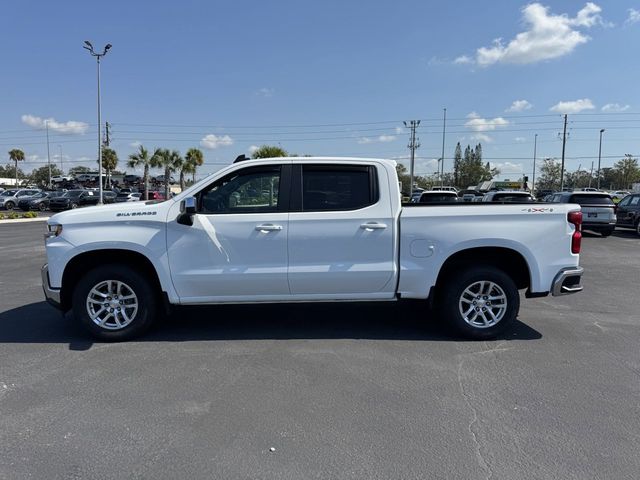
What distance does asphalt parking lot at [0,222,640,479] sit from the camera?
3043 mm

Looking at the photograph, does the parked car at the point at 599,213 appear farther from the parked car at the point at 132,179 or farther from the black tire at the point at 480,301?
the parked car at the point at 132,179

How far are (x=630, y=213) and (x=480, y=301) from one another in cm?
1679

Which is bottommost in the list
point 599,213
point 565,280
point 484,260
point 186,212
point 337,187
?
point 565,280

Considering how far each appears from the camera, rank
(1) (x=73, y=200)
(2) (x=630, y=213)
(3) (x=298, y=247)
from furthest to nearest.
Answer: (1) (x=73, y=200) < (2) (x=630, y=213) < (3) (x=298, y=247)

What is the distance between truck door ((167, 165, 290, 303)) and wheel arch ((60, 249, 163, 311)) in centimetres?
38

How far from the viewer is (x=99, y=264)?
529 centimetres

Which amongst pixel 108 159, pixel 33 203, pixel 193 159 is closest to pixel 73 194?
pixel 33 203

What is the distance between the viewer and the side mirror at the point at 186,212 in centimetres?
499

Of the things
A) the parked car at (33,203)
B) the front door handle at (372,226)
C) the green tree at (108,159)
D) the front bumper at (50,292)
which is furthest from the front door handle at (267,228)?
the green tree at (108,159)

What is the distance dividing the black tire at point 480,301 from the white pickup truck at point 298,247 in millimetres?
12

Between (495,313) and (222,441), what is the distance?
3.40m

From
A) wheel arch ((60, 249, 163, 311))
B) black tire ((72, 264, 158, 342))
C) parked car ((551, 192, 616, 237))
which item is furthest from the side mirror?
parked car ((551, 192, 616, 237))

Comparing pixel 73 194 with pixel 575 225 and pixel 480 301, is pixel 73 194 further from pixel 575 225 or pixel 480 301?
pixel 575 225

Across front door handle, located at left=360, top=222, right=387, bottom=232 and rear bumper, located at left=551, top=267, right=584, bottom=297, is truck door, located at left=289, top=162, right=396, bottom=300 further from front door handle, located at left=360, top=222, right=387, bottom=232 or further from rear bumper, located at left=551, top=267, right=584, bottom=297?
rear bumper, located at left=551, top=267, right=584, bottom=297
